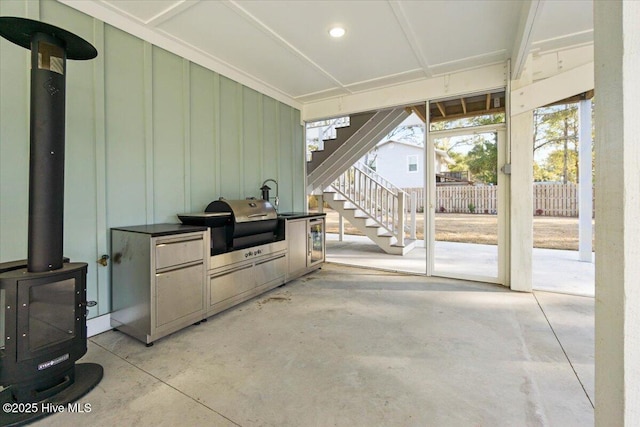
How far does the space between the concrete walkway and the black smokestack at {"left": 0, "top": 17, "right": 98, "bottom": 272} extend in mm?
4560

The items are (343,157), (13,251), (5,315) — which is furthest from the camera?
(343,157)

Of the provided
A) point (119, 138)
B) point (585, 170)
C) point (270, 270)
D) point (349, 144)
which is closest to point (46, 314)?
point (119, 138)

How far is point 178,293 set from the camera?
108 inches

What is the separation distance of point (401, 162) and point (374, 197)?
8.46 m

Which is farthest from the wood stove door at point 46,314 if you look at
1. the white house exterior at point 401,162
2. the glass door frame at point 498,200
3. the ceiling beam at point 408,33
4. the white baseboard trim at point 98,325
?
the white house exterior at point 401,162

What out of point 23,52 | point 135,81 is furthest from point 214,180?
point 23,52

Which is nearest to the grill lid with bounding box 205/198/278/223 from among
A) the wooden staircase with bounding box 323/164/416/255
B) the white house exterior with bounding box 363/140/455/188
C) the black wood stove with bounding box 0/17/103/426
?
the black wood stove with bounding box 0/17/103/426

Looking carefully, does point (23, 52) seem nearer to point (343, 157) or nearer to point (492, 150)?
point (492, 150)

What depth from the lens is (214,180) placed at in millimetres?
3990

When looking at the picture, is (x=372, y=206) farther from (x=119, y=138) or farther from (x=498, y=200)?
(x=119, y=138)

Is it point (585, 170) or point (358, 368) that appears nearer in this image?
point (358, 368)

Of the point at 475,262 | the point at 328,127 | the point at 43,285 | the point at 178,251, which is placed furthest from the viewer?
the point at 328,127

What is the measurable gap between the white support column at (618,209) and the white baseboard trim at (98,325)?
11.4 ft

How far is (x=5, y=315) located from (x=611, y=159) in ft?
8.99
